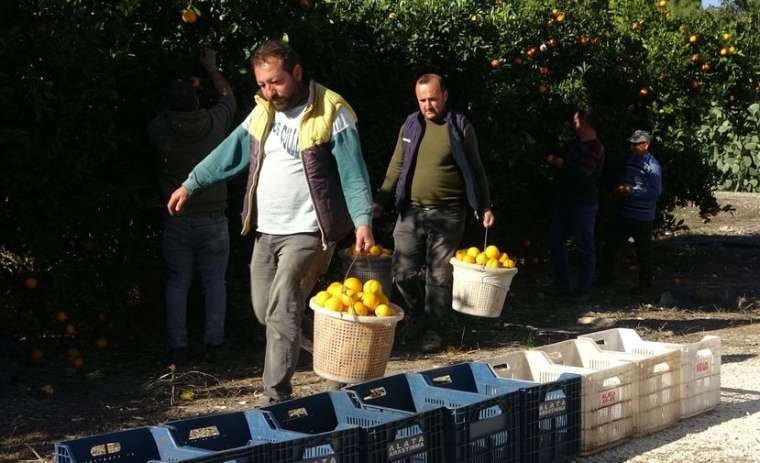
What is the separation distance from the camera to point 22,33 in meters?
7.18

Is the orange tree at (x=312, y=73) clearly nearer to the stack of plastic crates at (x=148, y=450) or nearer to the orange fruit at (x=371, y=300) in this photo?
the orange fruit at (x=371, y=300)

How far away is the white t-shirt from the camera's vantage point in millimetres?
5961

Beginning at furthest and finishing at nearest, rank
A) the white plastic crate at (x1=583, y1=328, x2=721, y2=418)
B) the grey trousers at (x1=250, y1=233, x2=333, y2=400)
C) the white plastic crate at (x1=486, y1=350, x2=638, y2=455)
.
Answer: the white plastic crate at (x1=583, y1=328, x2=721, y2=418)
the grey trousers at (x1=250, y1=233, x2=333, y2=400)
the white plastic crate at (x1=486, y1=350, x2=638, y2=455)

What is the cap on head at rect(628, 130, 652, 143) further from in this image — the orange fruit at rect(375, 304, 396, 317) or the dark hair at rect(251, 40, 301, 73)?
the dark hair at rect(251, 40, 301, 73)

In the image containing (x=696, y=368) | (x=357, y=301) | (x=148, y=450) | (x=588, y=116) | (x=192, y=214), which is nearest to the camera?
(x=148, y=450)

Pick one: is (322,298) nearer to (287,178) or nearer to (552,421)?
(287,178)

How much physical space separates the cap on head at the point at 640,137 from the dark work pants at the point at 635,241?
82cm

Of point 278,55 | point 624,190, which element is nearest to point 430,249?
point 278,55

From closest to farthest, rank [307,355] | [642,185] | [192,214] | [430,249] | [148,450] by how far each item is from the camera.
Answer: [148,450] < [192,214] < [307,355] < [430,249] < [642,185]

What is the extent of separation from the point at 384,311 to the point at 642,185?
6.05m

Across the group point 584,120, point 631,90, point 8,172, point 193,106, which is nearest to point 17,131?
point 8,172

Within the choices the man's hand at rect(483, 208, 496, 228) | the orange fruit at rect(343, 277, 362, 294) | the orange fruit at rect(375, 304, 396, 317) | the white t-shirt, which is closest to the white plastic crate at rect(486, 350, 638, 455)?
the orange fruit at rect(375, 304, 396, 317)

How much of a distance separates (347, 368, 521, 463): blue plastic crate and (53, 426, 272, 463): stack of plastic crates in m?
0.97

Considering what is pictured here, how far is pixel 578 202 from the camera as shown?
35.9 feet
